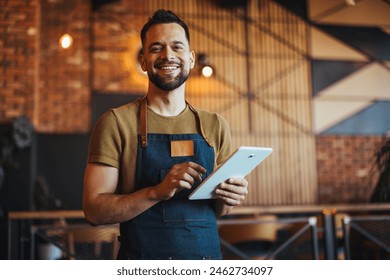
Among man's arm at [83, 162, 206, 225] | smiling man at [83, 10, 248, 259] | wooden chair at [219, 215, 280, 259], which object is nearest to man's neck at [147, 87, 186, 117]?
smiling man at [83, 10, 248, 259]

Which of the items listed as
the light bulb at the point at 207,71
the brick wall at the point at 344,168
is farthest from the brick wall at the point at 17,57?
the brick wall at the point at 344,168

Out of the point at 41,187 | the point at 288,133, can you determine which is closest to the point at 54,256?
the point at 41,187

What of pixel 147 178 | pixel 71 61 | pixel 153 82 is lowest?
pixel 147 178

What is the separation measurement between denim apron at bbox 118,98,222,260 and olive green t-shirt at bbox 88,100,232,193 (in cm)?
2

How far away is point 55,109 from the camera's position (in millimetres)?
6516

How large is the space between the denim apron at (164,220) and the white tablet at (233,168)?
3.2 inches

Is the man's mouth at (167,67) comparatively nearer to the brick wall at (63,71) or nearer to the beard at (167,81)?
the beard at (167,81)

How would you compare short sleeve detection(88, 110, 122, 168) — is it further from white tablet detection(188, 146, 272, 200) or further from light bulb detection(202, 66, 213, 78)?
light bulb detection(202, 66, 213, 78)

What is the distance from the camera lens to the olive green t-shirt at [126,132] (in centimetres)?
160

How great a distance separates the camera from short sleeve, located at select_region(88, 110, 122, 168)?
1.58 meters

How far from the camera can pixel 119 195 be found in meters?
1.56
